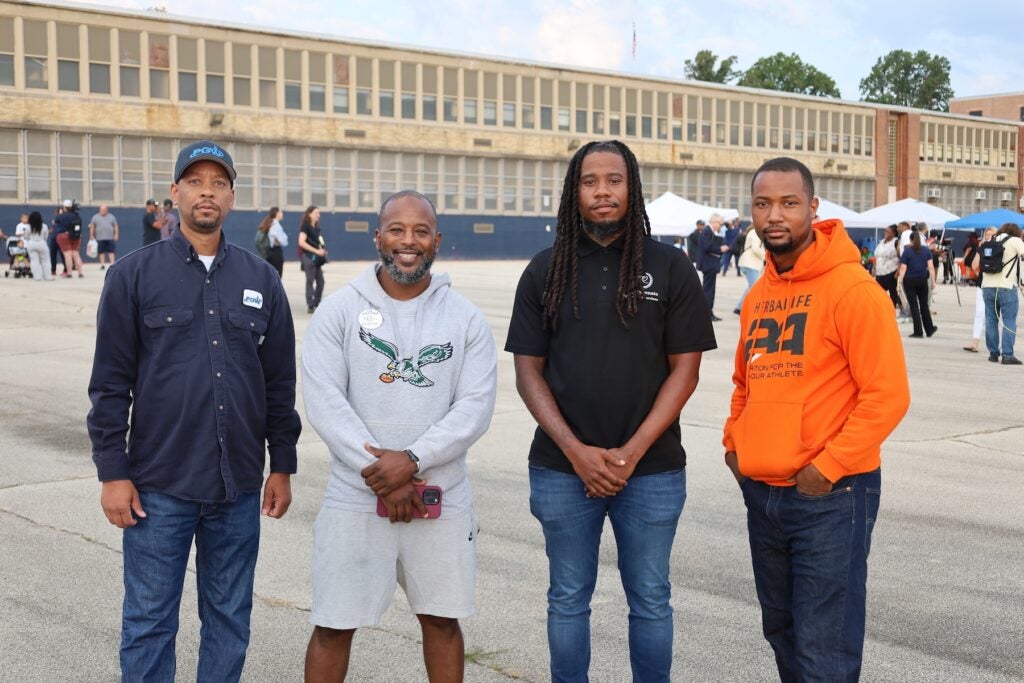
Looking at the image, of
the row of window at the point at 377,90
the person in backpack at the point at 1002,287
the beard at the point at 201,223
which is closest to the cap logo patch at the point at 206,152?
the beard at the point at 201,223

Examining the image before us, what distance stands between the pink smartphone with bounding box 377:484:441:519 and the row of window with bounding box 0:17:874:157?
44.5 m

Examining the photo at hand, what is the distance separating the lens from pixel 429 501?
11.6 feet

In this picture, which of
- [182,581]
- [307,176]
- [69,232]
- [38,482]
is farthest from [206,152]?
[307,176]

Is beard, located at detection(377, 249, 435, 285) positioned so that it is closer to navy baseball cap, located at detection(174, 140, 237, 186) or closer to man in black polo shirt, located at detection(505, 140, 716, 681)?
man in black polo shirt, located at detection(505, 140, 716, 681)

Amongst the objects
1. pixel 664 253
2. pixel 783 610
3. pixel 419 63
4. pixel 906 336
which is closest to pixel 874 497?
pixel 783 610

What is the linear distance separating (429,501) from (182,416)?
783 millimetres

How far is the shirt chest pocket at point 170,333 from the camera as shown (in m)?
3.54

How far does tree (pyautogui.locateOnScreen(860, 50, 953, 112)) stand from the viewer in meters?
108

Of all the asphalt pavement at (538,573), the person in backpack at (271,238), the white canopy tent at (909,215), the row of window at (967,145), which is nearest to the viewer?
the asphalt pavement at (538,573)

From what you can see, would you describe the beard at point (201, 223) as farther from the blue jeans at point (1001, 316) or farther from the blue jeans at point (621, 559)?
the blue jeans at point (1001, 316)

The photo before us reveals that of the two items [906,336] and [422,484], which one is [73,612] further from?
[906,336]

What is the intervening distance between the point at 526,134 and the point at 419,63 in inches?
250

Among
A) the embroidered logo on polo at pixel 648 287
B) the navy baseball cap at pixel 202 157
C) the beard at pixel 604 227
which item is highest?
the navy baseball cap at pixel 202 157

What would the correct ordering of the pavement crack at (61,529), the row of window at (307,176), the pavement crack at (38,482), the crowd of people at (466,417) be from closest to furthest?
the crowd of people at (466,417), the pavement crack at (61,529), the pavement crack at (38,482), the row of window at (307,176)
